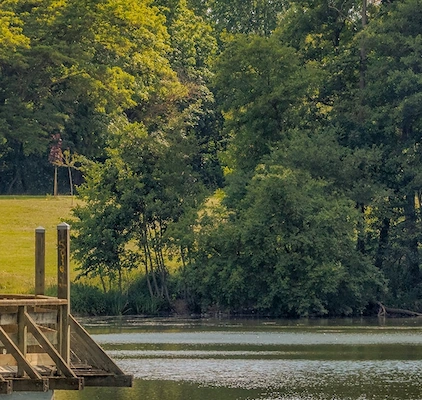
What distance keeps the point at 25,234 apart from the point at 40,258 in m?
49.5

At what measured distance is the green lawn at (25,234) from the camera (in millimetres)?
60969

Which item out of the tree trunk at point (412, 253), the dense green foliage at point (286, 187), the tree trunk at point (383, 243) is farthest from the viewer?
the tree trunk at point (383, 243)

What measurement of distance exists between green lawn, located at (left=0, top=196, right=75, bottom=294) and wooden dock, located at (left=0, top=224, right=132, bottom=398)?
1409 inches

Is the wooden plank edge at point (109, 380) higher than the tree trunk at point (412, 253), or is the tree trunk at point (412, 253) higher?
the tree trunk at point (412, 253)

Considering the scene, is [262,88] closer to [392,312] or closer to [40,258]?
[392,312]

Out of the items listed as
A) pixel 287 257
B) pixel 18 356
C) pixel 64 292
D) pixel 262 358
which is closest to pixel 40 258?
pixel 64 292

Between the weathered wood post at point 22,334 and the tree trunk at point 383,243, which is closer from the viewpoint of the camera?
the weathered wood post at point 22,334

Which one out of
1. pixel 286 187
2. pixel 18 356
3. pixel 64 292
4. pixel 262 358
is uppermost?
pixel 286 187

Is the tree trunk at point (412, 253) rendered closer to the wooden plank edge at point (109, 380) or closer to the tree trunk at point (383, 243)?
the tree trunk at point (383, 243)

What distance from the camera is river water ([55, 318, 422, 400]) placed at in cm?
3167

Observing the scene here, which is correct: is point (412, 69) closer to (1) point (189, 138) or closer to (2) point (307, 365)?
(1) point (189, 138)

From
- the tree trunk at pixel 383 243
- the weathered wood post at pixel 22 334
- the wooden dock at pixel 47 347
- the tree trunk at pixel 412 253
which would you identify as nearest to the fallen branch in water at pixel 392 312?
the tree trunk at pixel 412 253

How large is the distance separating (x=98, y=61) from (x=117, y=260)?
2779 centimetres

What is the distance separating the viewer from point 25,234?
2832 inches
